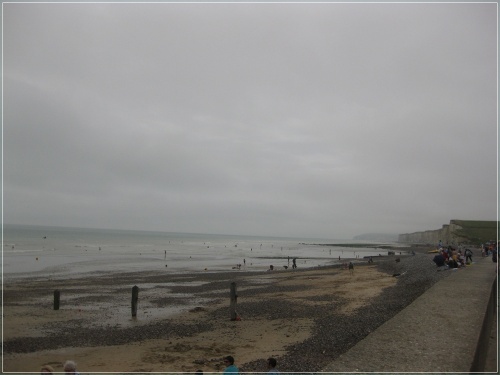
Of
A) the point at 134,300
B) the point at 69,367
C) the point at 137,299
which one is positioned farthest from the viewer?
the point at 137,299

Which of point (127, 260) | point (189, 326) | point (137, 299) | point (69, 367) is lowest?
point (127, 260)

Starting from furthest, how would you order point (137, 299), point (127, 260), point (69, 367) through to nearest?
point (127, 260)
point (137, 299)
point (69, 367)

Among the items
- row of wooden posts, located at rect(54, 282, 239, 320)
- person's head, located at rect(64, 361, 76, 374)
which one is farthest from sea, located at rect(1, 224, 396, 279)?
person's head, located at rect(64, 361, 76, 374)

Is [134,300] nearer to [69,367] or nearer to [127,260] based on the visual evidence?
[69,367]

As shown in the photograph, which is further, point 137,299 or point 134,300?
point 137,299

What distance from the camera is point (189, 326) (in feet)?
56.6

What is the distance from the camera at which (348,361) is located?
7.71m

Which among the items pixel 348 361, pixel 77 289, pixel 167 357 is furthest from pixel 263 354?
pixel 77 289

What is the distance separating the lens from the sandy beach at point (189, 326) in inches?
487

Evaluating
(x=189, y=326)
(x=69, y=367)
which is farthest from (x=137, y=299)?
(x=69, y=367)

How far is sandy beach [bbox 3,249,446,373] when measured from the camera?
1236 cm

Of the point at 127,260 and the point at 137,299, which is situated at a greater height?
the point at 137,299

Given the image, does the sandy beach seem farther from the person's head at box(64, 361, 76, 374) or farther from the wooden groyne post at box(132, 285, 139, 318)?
the person's head at box(64, 361, 76, 374)

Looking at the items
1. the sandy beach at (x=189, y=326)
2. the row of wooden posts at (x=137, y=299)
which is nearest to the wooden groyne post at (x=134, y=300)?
the row of wooden posts at (x=137, y=299)
